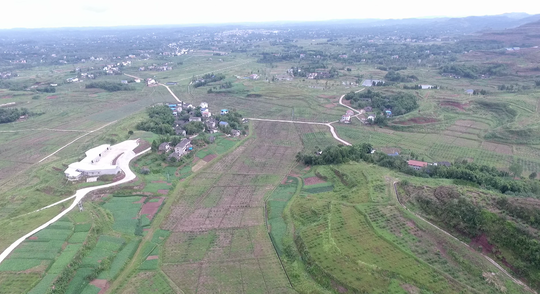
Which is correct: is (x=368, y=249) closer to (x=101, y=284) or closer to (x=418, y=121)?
(x=101, y=284)

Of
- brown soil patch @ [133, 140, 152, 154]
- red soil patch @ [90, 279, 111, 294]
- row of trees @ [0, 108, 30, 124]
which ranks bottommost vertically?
red soil patch @ [90, 279, 111, 294]

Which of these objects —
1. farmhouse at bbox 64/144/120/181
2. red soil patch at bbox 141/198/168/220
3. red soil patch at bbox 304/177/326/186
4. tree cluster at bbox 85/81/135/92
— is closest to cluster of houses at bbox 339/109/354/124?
red soil patch at bbox 304/177/326/186

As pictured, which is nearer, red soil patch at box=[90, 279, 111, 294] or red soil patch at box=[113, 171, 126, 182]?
red soil patch at box=[90, 279, 111, 294]

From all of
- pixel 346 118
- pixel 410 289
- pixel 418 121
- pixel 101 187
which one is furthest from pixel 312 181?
pixel 418 121

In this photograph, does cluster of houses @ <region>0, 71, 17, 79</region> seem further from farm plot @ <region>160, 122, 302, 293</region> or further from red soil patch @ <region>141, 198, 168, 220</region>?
red soil patch @ <region>141, 198, 168, 220</region>

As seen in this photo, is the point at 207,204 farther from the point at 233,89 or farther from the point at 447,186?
the point at 233,89

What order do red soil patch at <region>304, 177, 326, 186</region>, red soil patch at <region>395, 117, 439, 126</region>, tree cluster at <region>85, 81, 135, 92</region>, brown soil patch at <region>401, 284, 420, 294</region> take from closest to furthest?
brown soil patch at <region>401, 284, 420, 294</region> → red soil patch at <region>304, 177, 326, 186</region> → red soil patch at <region>395, 117, 439, 126</region> → tree cluster at <region>85, 81, 135, 92</region>

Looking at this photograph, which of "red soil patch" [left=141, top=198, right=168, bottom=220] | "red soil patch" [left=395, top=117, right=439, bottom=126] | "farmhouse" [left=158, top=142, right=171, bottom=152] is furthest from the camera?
"red soil patch" [left=395, top=117, right=439, bottom=126]

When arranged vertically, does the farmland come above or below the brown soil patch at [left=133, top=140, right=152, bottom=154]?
below
